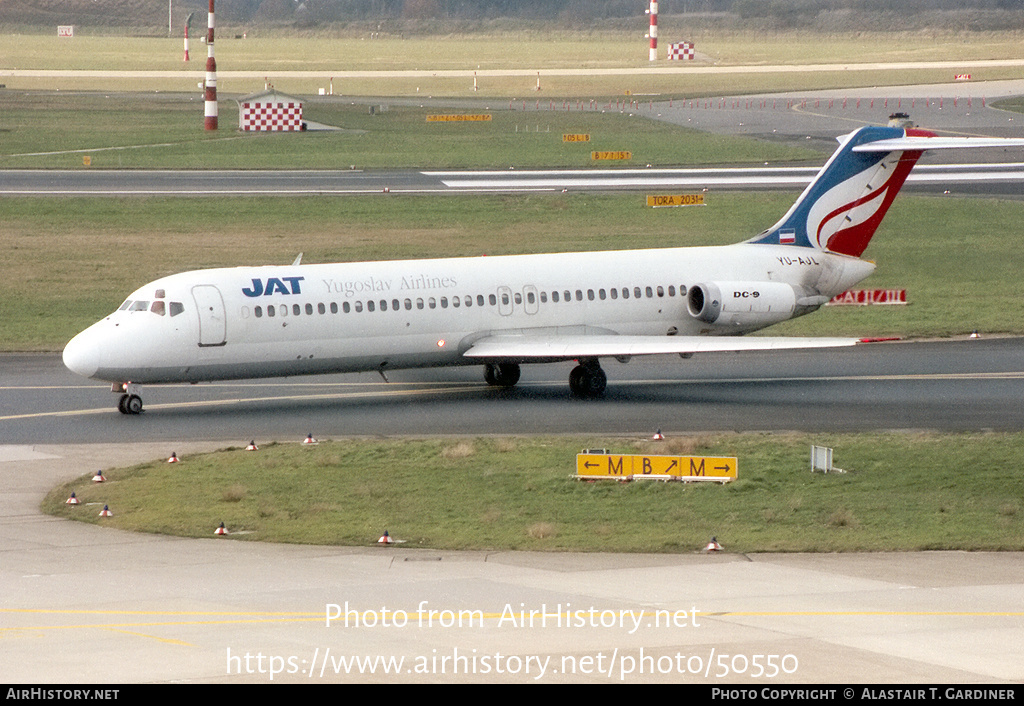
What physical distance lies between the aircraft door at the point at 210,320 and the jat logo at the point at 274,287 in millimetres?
741

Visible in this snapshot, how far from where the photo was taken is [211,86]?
9556cm

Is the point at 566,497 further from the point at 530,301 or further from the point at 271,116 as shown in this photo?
the point at 271,116

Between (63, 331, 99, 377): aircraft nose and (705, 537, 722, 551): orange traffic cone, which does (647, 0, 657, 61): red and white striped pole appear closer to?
(63, 331, 99, 377): aircraft nose

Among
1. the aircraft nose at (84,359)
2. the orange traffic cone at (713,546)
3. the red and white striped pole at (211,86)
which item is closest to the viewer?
the orange traffic cone at (713,546)

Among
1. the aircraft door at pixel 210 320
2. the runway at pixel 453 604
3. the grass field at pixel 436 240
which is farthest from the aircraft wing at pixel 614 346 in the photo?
the grass field at pixel 436 240

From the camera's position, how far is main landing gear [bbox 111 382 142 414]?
3434 cm

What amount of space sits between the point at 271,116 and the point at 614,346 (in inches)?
2715

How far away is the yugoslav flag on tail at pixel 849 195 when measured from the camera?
40188 mm

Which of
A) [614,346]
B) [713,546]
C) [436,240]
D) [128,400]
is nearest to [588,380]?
[614,346]

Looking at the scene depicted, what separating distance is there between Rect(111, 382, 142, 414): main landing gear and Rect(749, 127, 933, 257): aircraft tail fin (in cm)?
1570

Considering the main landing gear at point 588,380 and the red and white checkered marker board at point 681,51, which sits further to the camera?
the red and white checkered marker board at point 681,51

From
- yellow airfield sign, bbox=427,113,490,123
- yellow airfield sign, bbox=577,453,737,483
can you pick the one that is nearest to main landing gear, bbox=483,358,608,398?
yellow airfield sign, bbox=577,453,737,483

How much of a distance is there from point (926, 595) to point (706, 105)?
102577mm

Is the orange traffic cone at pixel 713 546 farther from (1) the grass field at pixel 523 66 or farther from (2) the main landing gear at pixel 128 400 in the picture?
(1) the grass field at pixel 523 66
